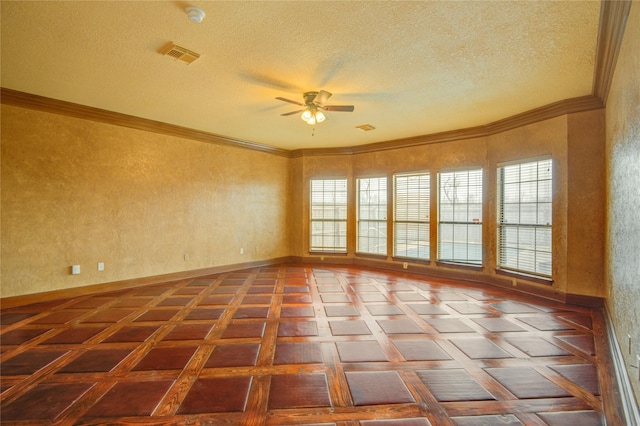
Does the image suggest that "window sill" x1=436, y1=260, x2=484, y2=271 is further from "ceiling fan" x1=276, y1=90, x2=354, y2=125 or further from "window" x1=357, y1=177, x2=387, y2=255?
"ceiling fan" x1=276, y1=90, x2=354, y2=125

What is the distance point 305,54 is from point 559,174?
4.12 metres

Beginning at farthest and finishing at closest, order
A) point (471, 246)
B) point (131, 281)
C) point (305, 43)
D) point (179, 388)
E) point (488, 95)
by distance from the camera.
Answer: point (471, 246) → point (131, 281) → point (488, 95) → point (305, 43) → point (179, 388)

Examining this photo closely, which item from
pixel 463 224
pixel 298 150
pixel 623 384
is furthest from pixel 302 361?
pixel 298 150

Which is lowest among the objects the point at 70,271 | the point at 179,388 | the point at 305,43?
the point at 179,388

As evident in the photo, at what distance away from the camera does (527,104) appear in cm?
436

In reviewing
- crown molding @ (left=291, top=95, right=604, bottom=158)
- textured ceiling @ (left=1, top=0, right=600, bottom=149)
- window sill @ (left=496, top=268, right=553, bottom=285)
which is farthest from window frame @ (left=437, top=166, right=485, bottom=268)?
textured ceiling @ (left=1, top=0, right=600, bottom=149)

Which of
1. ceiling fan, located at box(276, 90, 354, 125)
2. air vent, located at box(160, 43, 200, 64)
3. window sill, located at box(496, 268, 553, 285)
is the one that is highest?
air vent, located at box(160, 43, 200, 64)

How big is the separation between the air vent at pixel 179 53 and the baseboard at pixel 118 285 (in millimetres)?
3904

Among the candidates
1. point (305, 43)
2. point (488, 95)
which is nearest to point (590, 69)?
point (488, 95)

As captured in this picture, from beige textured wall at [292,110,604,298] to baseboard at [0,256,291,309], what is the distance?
4.23 m

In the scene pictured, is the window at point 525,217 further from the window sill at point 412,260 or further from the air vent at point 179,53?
the air vent at point 179,53

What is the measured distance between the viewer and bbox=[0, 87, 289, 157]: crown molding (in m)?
4.07

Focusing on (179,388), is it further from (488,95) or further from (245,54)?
(488,95)

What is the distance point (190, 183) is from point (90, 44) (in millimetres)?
3213
